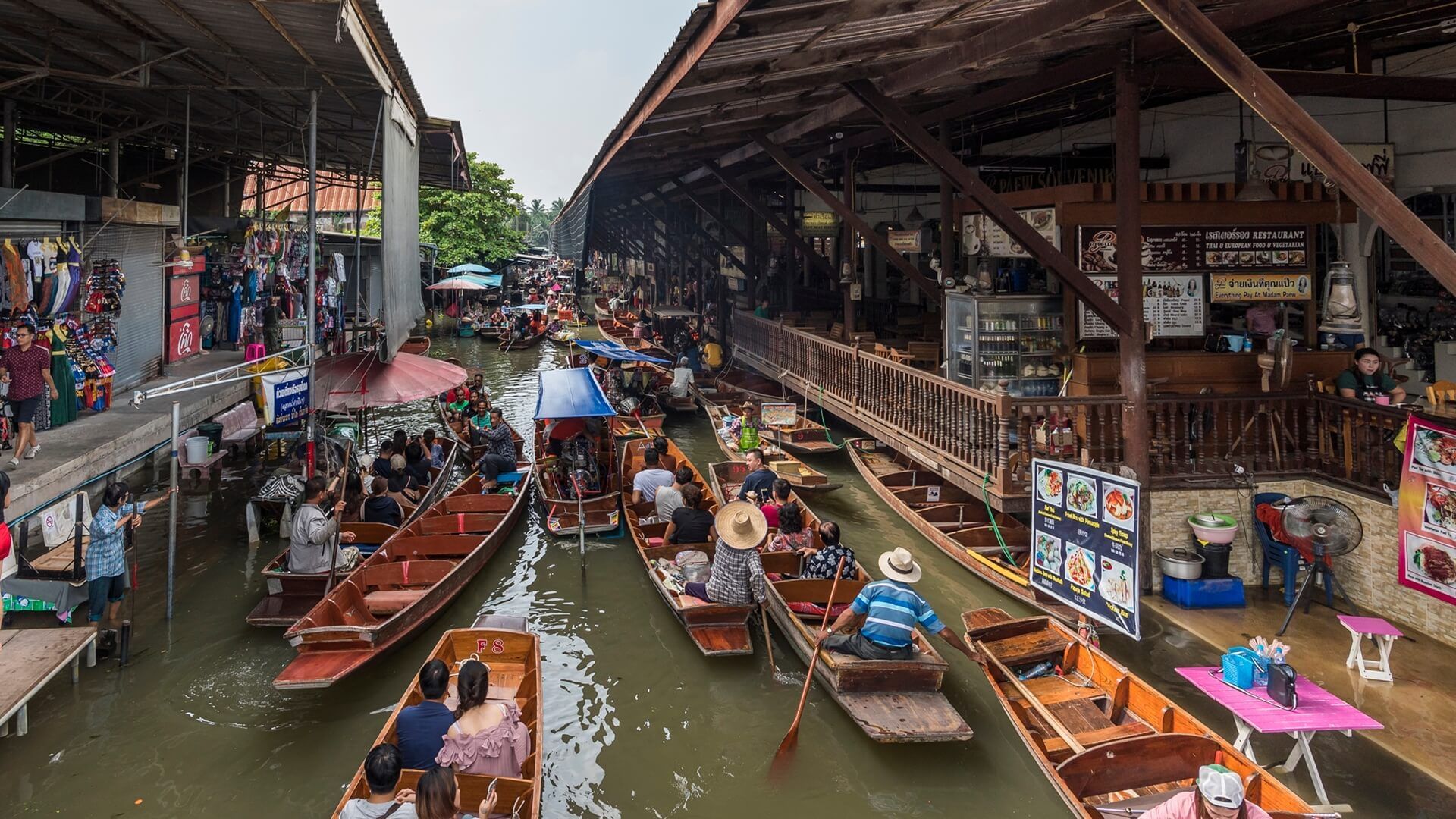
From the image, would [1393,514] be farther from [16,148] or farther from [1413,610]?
[16,148]

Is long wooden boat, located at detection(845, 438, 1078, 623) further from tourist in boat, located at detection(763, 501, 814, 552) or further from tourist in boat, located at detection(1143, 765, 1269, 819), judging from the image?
tourist in boat, located at detection(1143, 765, 1269, 819)

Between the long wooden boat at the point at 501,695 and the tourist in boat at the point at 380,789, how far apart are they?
0.25 meters

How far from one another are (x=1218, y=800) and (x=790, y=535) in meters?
5.55

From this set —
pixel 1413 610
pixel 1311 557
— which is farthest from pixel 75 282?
pixel 1413 610

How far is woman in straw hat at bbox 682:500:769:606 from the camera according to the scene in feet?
25.9

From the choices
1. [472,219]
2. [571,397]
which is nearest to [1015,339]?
[571,397]

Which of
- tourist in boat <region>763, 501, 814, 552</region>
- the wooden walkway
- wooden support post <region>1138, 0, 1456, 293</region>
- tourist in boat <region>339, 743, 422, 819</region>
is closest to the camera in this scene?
wooden support post <region>1138, 0, 1456, 293</region>

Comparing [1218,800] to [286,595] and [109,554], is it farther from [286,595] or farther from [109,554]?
[109,554]

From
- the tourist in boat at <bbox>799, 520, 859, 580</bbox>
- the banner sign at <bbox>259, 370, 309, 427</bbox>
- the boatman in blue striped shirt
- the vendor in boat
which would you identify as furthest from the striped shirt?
the banner sign at <bbox>259, 370, 309, 427</bbox>

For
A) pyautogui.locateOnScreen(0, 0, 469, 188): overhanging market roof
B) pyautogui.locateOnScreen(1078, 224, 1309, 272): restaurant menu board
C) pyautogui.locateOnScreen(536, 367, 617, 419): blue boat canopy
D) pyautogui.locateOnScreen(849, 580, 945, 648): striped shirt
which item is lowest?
pyautogui.locateOnScreen(849, 580, 945, 648): striped shirt

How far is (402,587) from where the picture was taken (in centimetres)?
916

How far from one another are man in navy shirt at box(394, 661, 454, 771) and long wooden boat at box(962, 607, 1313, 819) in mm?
3780

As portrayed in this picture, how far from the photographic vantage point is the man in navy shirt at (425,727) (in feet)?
17.7

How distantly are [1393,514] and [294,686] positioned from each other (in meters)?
9.05
